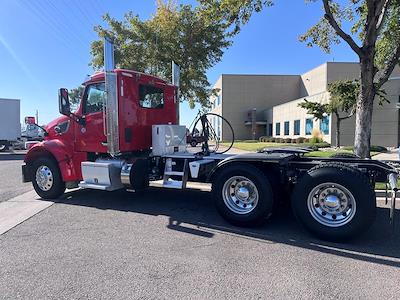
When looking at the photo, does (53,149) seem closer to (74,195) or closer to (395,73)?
(74,195)

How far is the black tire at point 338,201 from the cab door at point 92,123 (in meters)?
4.43

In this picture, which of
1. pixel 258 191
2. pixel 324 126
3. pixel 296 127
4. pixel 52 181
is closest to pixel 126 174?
pixel 52 181

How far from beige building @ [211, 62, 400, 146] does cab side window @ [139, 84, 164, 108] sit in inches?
988

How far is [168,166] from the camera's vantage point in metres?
7.25

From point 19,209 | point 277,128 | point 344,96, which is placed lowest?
point 19,209

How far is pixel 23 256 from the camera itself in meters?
4.64

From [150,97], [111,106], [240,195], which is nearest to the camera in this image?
[240,195]

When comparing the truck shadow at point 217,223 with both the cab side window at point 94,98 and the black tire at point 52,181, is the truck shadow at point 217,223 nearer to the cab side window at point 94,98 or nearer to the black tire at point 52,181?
the black tire at point 52,181

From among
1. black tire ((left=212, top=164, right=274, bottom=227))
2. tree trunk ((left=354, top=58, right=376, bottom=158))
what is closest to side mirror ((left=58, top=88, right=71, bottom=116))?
black tire ((left=212, top=164, right=274, bottom=227))

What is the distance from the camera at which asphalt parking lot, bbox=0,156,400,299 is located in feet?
12.0

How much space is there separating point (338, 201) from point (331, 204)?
0.35 feet

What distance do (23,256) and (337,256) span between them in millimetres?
4026

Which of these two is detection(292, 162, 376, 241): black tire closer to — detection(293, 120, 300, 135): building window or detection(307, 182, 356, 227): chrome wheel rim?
detection(307, 182, 356, 227): chrome wheel rim

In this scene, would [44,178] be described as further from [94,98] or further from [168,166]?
[168,166]
